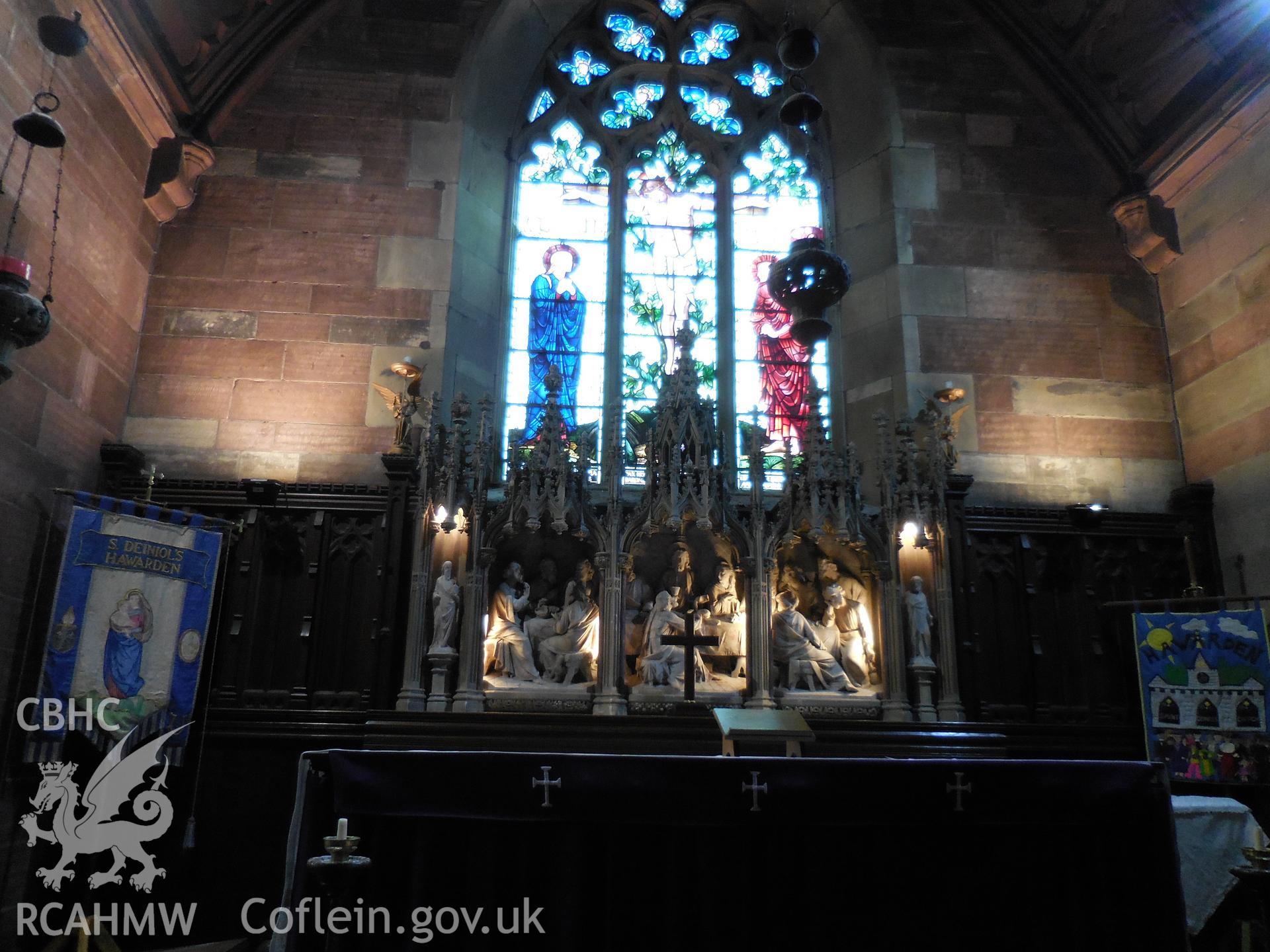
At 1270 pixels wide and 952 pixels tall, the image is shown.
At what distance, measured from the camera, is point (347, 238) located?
10.1 metres

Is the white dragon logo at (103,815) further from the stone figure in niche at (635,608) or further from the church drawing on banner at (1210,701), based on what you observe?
the church drawing on banner at (1210,701)

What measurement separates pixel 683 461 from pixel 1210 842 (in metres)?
4.49

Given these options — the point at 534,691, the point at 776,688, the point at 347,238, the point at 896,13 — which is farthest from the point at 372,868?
the point at 896,13

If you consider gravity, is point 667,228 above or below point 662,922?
above

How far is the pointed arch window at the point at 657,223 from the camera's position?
10688 mm

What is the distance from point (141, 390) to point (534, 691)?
14.6 feet

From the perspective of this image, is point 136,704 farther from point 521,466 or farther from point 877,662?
point 877,662

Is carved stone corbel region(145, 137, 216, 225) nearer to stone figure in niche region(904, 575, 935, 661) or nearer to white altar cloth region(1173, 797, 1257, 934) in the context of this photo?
stone figure in niche region(904, 575, 935, 661)

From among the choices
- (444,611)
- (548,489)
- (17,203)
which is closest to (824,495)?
(548,489)

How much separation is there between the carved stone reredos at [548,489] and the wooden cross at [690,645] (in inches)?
42.9

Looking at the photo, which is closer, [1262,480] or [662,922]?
[662,922]

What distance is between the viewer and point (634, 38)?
12.2 meters

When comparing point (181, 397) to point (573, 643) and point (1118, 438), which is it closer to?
point (573, 643)

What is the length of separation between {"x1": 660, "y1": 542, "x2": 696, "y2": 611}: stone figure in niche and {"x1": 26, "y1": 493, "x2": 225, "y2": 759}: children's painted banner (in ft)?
11.6
